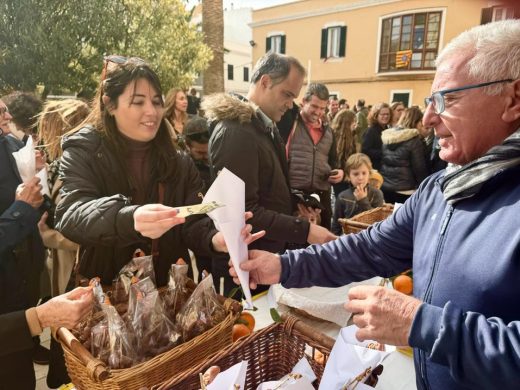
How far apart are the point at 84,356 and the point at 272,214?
3.87ft

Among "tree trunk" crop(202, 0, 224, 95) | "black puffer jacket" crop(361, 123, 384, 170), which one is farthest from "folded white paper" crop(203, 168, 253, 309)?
"tree trunk" crop(202, 0, 224, 95)

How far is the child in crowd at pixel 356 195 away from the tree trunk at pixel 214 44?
711cm

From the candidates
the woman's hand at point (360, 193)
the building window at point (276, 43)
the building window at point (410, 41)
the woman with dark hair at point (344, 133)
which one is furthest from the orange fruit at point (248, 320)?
the building window at point (276, 43)

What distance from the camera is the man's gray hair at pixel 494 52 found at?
3.35 ft

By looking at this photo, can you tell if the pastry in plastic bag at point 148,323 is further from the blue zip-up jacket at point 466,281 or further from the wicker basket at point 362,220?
the wicker basket at point 362,220

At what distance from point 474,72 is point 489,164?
10.6 inches

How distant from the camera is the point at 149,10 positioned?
379 inches

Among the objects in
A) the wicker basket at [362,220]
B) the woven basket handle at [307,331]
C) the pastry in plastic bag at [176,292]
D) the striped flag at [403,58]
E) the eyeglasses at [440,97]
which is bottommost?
the wicker basket at [362,220]

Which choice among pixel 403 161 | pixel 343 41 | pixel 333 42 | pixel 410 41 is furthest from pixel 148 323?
pixel 333 42

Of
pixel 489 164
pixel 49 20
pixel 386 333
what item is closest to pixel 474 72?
pixel 489 164

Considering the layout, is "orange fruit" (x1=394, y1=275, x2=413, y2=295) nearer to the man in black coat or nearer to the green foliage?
the man in black coat

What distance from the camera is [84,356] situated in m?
1.09

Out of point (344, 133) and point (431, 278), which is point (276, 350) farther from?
point (344, 133)

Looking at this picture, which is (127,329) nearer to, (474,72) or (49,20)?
(474,72)
